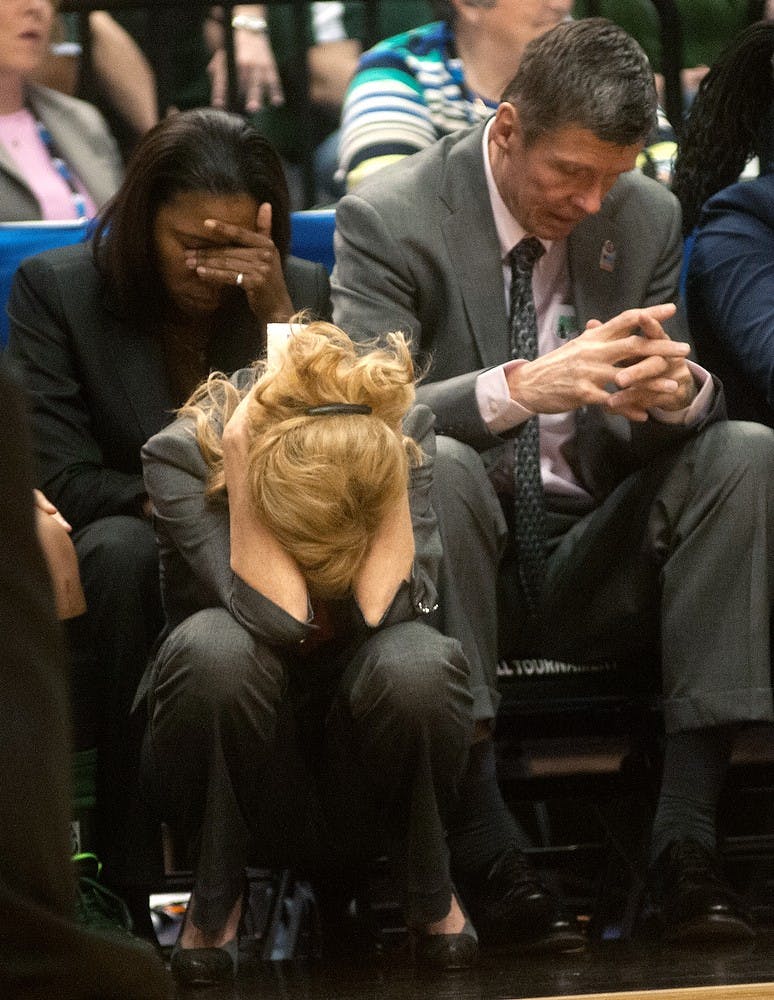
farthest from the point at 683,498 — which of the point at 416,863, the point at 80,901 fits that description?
the point at 80,901

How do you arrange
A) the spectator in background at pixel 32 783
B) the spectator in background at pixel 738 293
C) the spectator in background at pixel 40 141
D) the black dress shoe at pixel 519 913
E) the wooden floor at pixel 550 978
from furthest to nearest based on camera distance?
the spectator in background at pixel 40 141
the spectator in background at pixel 738 293
the black dress shoe at pixel 519 913
the wooden floor at pixel 550 978
the spectator in background at pixel 32 783

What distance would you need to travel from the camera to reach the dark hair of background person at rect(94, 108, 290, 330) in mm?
2264

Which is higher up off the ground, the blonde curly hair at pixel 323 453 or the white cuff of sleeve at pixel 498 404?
the blonde curly hair at pixel 323 453

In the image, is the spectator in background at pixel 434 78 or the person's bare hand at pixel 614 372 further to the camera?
the spectator in background at pixel 434 78

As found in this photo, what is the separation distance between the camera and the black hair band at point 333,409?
A: 1.83 metres

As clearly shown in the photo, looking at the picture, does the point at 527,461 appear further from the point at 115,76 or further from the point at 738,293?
the point at 115,76

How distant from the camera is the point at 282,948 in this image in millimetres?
2027

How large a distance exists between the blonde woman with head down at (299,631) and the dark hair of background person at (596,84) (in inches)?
22.2

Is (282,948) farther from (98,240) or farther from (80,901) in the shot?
(98,240)

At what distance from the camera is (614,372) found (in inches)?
82.4

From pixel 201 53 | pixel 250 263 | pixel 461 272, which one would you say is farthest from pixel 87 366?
pixel 201 53

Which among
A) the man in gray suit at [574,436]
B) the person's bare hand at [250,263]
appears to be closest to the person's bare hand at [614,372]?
the man in gray suit at [574,436]

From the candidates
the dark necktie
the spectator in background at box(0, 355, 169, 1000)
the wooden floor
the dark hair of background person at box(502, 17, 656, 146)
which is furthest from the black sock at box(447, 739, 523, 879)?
the spectator in background at box(0, 355, 169, 1000)

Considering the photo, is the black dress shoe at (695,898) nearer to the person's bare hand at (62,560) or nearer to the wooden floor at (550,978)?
the wooden floor at (550,978)
